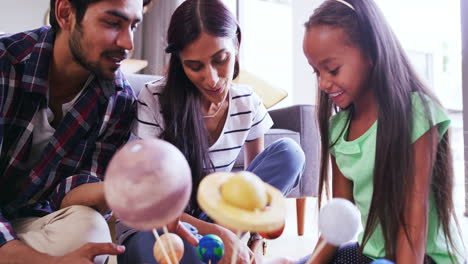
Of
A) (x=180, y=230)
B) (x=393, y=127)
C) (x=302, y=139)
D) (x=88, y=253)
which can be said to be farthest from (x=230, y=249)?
(x=302, y=139)

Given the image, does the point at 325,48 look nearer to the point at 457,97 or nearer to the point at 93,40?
the point at 93,40

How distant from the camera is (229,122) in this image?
1087mm

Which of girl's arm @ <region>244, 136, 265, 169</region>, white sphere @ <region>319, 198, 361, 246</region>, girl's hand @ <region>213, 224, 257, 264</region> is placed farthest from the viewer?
girl's arm @ <region>244, 136, 265, 169</region>

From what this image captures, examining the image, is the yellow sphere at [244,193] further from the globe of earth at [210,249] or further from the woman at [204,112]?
the woman at [204,112]

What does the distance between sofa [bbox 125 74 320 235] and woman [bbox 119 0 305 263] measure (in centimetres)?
55

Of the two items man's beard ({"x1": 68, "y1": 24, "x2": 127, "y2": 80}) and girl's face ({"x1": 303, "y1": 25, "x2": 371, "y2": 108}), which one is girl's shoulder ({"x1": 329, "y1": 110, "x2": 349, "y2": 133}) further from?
man's beard ({"x1": 68, "y1": 24, "x2": 127, "y2": 80})

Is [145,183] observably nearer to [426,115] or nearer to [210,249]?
[210,249]

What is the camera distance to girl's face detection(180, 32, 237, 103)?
0.89m

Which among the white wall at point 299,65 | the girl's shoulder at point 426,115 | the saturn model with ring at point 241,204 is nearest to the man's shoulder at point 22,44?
the saturn model with ring at point 241,204

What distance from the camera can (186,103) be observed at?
0.98 metres

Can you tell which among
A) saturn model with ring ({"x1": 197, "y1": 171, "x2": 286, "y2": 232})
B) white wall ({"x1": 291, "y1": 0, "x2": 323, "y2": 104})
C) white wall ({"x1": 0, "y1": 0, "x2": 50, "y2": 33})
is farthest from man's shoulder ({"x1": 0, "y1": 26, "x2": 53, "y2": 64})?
white wall ({"x1": 0, "y1": 0, "x2": 50, "y2": 33})

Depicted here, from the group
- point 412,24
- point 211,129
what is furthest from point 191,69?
point 412,24

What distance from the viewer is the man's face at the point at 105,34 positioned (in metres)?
0.89

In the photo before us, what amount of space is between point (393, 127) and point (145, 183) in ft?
1.48
